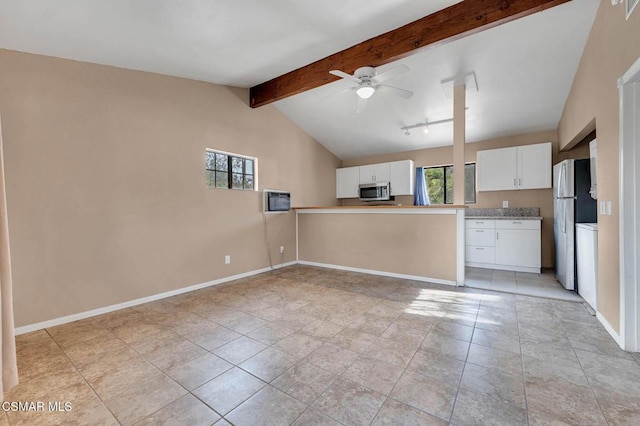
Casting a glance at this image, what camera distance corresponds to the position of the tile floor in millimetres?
3279

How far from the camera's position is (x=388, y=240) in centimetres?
429

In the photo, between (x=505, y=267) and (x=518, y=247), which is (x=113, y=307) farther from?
(x=518, y=247)

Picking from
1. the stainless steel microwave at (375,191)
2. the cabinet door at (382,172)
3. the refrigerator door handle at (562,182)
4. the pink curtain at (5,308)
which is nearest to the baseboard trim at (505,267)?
the refrigerator door handle at (562,182)

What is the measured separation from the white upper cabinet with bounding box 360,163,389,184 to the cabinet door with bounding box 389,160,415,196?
12 centimetres

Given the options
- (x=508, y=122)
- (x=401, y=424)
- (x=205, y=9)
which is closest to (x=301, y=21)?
(x=205, y=9)

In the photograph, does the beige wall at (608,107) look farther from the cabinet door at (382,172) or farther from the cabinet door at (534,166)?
the cabinet door at (382,172)

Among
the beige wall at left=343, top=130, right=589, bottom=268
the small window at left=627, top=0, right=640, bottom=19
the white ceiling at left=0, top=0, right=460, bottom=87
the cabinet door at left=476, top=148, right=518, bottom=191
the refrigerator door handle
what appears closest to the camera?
the small window at left=627, top=0, right=640, bottom=19

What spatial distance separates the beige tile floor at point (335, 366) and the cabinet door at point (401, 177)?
10.2 feet

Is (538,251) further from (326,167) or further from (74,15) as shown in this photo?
(74,15)

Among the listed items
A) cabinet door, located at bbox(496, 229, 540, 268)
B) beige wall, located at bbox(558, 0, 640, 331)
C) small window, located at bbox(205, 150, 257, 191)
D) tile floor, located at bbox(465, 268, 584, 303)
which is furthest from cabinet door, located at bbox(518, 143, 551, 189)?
small window, located at bbox(205, 150, 257, 191)

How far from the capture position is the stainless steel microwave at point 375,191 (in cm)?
598

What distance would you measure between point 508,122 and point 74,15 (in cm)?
561

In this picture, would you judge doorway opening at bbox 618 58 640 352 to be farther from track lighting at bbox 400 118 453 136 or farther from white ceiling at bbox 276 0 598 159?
track lighting at bbox 400 118 453 136

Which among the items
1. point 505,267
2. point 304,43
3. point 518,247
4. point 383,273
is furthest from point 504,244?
point 304,43
